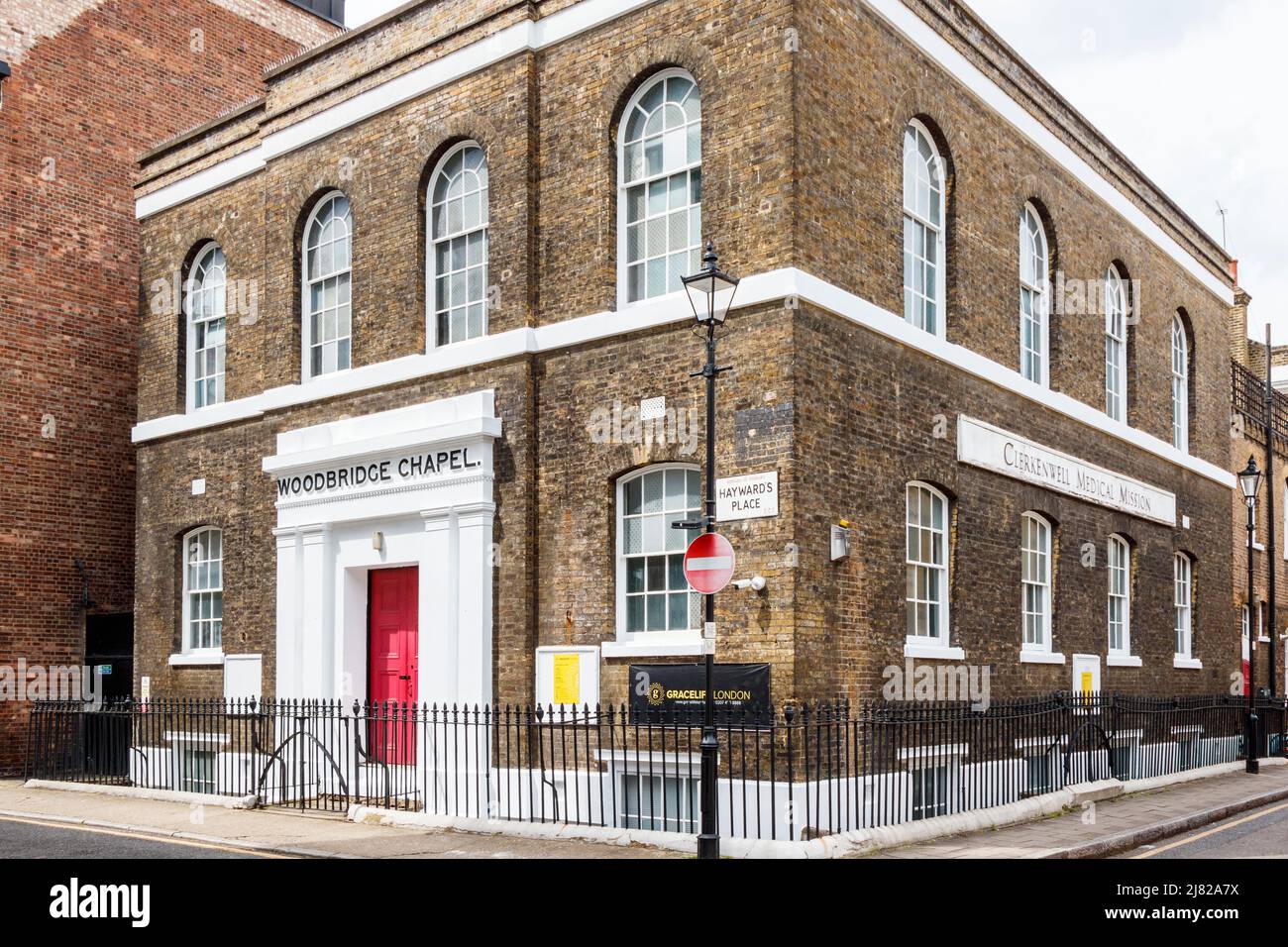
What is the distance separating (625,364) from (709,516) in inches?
135

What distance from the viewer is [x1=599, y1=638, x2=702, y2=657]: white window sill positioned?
13834 millimetres

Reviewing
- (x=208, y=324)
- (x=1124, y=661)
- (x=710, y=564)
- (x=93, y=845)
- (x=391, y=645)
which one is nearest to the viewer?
(x=710, y=564)

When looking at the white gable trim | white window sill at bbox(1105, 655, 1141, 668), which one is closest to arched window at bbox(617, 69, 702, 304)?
the white gable trim

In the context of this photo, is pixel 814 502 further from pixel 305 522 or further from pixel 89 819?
pixel 89 819

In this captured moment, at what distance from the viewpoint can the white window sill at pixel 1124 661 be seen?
20.0 metres

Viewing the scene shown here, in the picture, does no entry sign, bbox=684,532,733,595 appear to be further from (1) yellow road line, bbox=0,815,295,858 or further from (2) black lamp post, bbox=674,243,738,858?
(1) yellow road line, bbox=0,815,295,858

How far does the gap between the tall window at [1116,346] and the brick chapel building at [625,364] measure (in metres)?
0.11

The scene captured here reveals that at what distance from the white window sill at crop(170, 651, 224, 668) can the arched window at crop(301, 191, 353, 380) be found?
418 cm

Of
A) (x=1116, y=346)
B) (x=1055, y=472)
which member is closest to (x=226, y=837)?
(x=1055, y=472)

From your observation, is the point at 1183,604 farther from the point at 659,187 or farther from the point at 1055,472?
the point at 659,187

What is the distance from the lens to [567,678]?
1481 cm

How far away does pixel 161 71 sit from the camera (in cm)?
2292

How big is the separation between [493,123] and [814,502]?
239 inches

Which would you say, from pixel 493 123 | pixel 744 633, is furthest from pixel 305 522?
pixel 744 633
